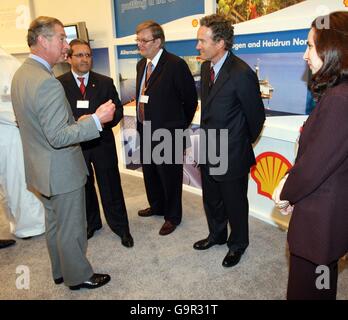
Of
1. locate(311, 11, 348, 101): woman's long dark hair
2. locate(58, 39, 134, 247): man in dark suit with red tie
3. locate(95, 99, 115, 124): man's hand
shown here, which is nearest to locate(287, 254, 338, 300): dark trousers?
locate(311, 11, 348, 101): woman's long dark hair

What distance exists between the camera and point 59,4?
4734mm

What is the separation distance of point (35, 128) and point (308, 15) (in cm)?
205

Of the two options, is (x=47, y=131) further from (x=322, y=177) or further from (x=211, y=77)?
(x=322, y=177)

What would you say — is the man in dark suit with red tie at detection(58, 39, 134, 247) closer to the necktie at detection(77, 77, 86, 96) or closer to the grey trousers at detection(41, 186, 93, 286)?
the necktie at detection(77, 77, 86, 96)

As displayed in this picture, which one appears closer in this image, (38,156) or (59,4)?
(38,156)

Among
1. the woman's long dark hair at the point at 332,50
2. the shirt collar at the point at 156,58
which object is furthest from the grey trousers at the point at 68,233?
the woman's long dark hair at the point at 332,50

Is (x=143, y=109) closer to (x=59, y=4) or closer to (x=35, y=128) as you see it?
(x=35, y=128)

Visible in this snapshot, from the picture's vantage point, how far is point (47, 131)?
1.72 metres

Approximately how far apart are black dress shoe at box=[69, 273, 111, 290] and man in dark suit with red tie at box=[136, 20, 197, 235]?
801 millimetres

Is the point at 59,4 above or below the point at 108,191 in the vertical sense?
above

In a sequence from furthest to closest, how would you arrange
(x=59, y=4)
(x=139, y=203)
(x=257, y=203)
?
(x=59, y=4), (x=139, y=203), (x=257, y=203)

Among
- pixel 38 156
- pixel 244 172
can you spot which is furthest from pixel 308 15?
pixel 38 156

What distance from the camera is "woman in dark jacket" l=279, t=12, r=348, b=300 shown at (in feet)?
3.81
